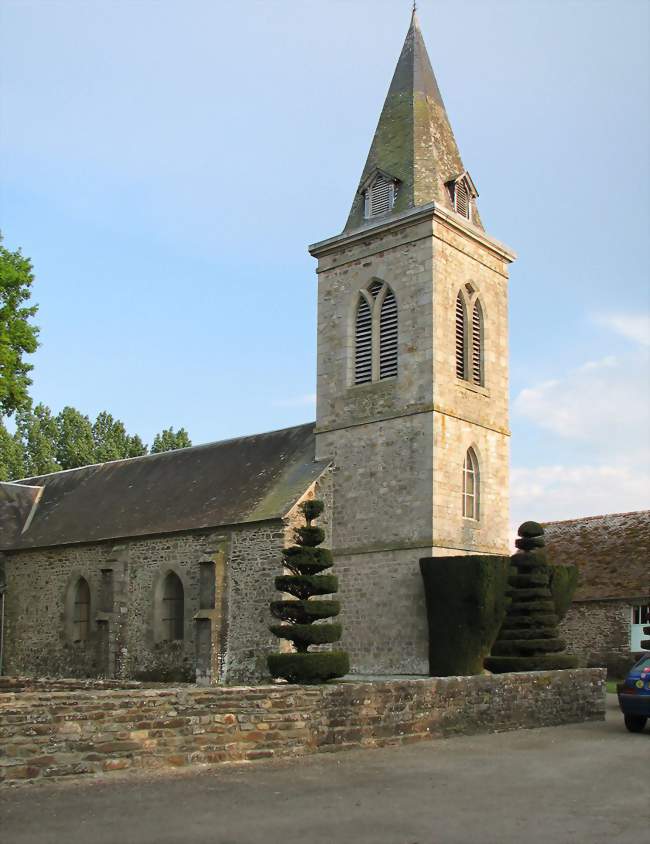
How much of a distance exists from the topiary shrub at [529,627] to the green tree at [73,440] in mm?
35898


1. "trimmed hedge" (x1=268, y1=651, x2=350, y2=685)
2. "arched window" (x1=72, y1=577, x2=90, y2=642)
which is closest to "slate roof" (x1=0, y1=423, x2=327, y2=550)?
"arched window" (x1=72, y1=577, x2=90, y2=642)

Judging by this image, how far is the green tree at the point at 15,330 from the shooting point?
25123 millimetres

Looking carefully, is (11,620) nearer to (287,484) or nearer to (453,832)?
(287,484)

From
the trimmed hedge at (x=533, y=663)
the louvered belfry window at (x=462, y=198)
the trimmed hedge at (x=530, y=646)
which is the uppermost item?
the louvered belfry window at (x=462, y=198)

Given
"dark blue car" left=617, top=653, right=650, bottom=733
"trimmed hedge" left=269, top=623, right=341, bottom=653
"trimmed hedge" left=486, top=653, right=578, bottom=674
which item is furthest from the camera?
"trimmed hedge" left=486, top=653, right=578, bottom=674

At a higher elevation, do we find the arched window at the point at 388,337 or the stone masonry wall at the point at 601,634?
the arched window at the point at 388,337

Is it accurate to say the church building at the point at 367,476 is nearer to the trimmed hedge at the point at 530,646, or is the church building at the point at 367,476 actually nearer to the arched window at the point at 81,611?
the arched window at the point at 81,611

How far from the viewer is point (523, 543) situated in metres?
19.0

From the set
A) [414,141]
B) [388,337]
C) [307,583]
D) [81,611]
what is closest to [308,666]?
[307,583]

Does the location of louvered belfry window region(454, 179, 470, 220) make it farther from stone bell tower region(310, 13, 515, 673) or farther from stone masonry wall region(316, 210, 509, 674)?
stone masonry wall region(316, 210, 509, 674)

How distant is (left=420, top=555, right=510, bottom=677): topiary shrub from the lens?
73.2 feet

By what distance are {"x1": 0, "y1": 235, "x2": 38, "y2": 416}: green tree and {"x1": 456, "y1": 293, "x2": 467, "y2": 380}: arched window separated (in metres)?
11.7

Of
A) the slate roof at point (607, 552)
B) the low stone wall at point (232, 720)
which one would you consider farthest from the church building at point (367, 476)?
the low stone wall at point (232, 720)

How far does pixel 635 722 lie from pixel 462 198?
54.6 ft
